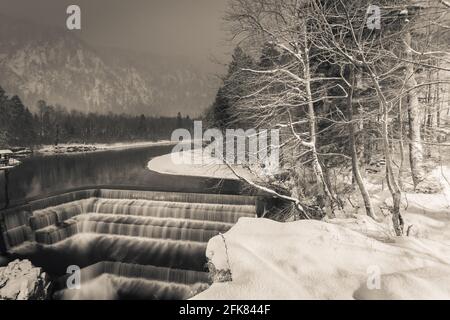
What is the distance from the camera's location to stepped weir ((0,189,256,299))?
1227 centimetres

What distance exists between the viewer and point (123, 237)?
1560cm

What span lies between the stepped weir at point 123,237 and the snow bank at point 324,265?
6809 millimetres

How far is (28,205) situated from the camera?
52.5ft

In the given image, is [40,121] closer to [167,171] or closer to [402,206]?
[167,171]

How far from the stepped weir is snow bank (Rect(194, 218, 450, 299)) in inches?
268

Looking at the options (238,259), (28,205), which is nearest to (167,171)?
(28,205)

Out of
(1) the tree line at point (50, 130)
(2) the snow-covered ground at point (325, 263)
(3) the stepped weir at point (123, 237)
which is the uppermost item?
(1) the tree line at point (50, 130)

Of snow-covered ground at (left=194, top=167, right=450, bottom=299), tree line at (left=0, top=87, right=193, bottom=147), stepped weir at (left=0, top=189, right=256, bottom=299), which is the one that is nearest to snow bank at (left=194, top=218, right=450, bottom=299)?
snow-covered ground at (left=194, top=167, right=450, bottom=299)

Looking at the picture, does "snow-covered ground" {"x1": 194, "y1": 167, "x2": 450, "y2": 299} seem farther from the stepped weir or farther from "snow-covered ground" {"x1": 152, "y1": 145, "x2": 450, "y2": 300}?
the stepped weir

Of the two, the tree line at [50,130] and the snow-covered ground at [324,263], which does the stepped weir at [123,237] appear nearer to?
the snow-covered ground at [324,263]

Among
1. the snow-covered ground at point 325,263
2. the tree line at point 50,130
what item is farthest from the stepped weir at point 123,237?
the tree line at point 50,130

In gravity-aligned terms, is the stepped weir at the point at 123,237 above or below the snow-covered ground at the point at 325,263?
below

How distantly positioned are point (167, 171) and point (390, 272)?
25.6m

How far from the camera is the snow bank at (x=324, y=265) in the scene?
3516 millimetres
